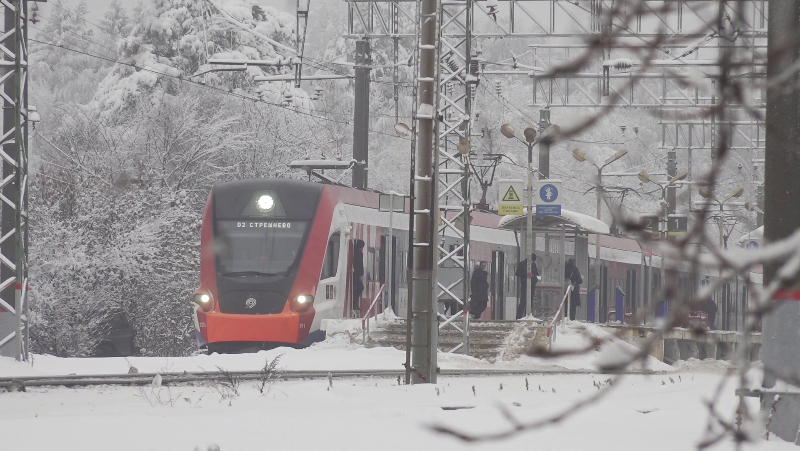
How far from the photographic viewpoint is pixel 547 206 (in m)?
22.6

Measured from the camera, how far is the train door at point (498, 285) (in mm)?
28203

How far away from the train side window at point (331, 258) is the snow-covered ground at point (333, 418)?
7.05m

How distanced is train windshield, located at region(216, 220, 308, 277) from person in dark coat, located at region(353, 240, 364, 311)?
2.43 meters

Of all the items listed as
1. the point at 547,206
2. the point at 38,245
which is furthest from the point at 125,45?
the point at 547,206

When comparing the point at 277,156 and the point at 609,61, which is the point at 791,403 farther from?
the point at 277,156

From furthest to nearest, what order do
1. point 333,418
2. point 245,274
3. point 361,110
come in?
point 361,110
point 245,274
point 333,418

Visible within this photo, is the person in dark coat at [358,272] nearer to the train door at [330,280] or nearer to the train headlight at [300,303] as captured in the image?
the train door at [330,280]

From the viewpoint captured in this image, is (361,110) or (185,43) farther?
(185,43)

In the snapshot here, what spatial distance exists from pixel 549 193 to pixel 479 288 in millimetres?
3252

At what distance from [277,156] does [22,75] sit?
25754mm

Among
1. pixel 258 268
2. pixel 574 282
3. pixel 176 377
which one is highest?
pixel 258 268

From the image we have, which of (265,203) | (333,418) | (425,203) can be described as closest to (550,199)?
(265,203)

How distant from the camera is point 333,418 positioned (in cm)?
850

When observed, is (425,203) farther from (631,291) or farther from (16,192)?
(631,291)
